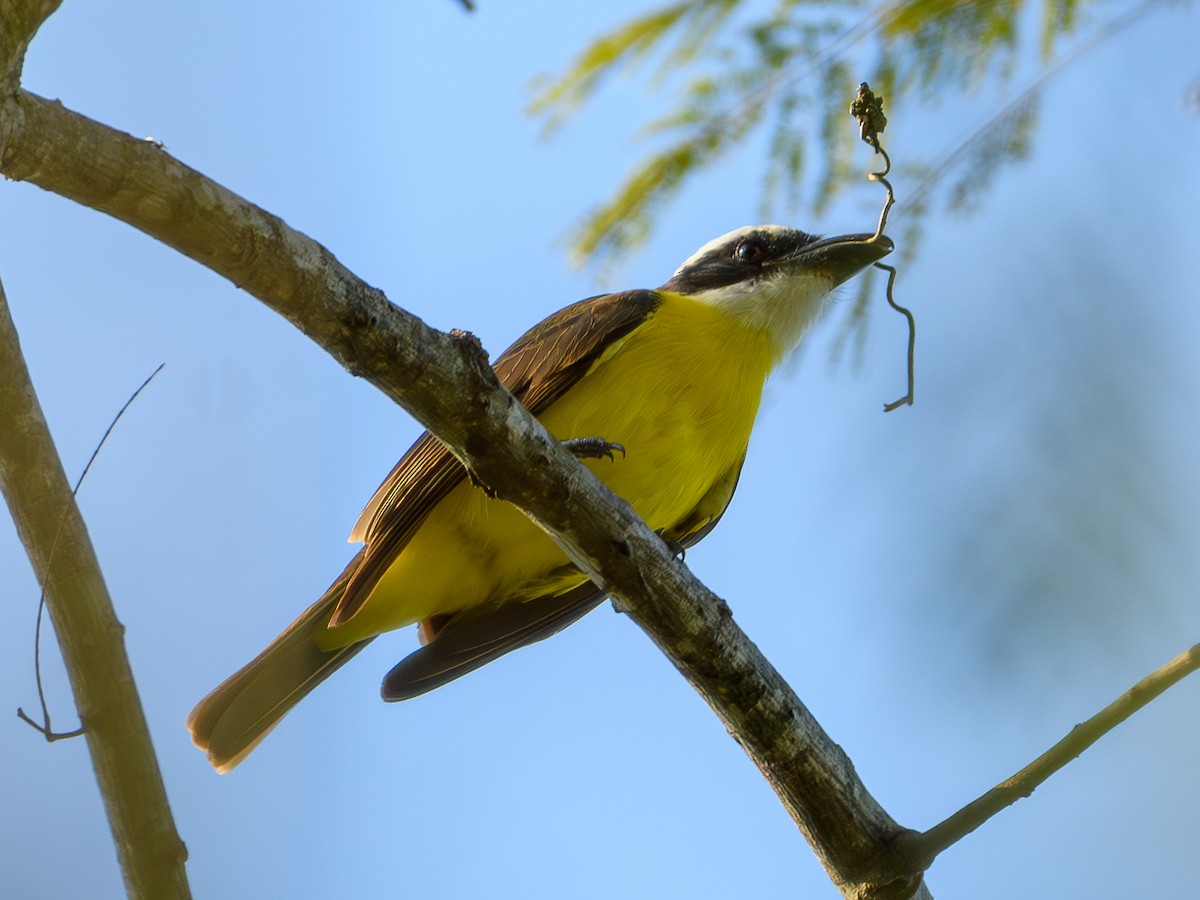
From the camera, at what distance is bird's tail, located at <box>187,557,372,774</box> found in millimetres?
3664

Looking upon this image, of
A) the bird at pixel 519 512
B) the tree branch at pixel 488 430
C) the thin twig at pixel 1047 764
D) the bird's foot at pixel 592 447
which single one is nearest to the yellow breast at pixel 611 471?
the bird at pixel 519 512

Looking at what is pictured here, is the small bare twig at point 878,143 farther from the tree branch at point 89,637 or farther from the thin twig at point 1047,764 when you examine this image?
the tree branch at point 89,637

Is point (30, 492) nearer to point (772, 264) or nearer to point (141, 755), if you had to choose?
point (141, 755)

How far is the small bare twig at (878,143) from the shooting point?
95.3 inches

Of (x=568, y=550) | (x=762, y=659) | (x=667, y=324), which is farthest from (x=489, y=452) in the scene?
(x=667, y=324)

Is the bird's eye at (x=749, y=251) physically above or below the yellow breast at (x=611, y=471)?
above

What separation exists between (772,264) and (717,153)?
1.20m

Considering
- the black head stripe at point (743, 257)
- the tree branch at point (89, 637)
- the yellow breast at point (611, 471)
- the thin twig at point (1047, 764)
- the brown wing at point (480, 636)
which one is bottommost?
the thin twig at point (1047, 764)

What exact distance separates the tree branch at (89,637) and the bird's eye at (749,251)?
2.83 m

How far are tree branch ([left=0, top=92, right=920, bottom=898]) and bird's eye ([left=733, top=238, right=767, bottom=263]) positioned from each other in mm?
2099

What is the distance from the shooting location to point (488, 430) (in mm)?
2377

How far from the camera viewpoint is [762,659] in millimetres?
2736

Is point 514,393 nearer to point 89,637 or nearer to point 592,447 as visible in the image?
point 592,447

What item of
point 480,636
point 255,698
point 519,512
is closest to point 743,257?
point 519,512
